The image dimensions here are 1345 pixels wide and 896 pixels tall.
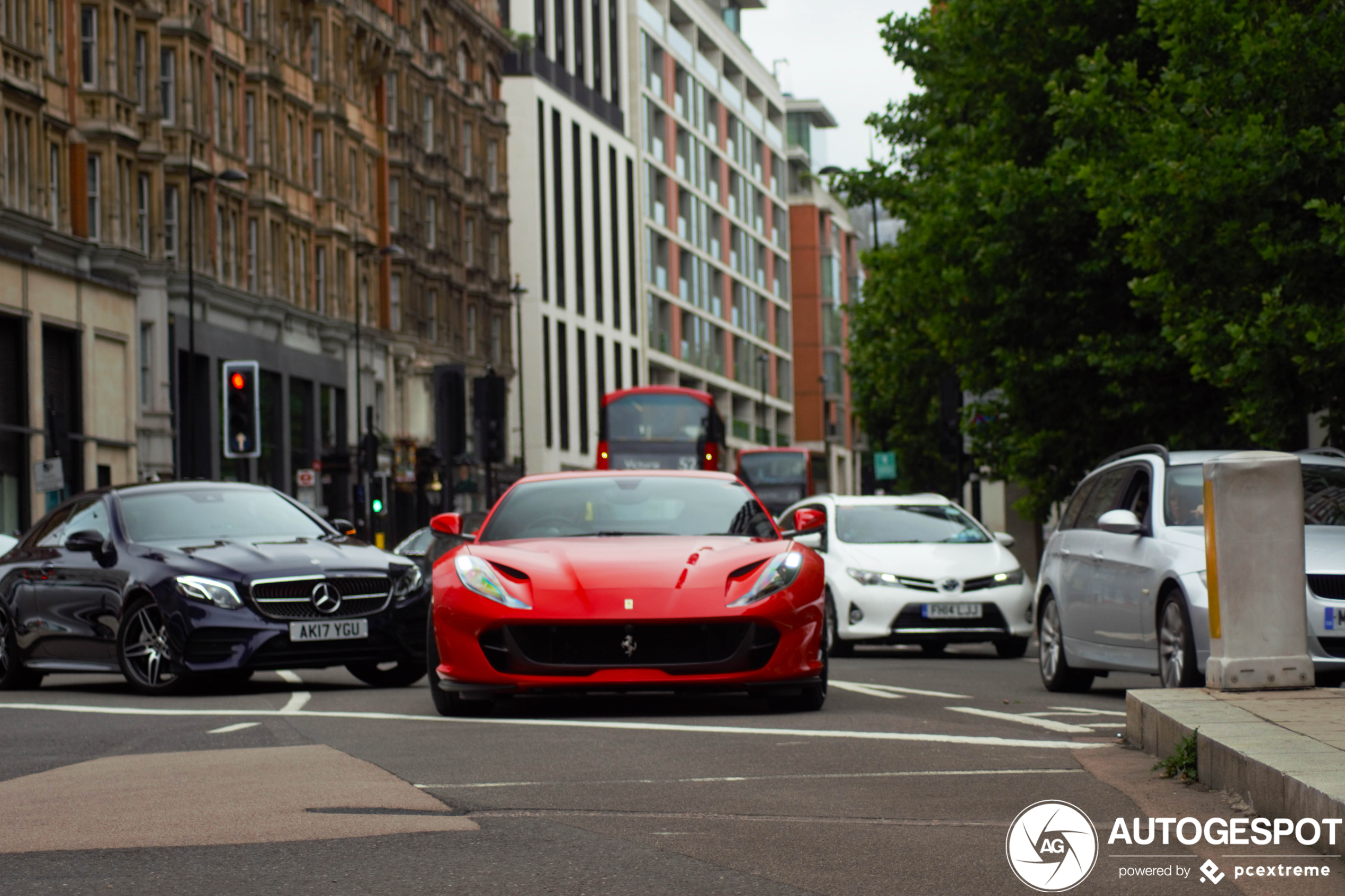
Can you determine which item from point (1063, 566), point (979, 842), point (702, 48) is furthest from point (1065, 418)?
point (702, 48)

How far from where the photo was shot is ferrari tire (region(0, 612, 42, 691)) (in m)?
15.8

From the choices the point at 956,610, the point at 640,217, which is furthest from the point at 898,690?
the point at 640,217

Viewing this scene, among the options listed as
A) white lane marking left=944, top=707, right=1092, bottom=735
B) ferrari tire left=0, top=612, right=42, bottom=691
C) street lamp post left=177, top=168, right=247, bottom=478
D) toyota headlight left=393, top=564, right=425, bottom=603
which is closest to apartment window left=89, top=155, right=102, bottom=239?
street lamp post left=177, top=168, right=247, bottom=478

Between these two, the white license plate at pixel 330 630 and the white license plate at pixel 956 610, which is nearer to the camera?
the white license plate at pixel 330 630

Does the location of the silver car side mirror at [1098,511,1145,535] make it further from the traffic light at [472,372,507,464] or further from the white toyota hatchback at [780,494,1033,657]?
the traffic light at [472,372,507,464]

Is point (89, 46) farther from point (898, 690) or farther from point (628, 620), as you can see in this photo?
point (628, 620)

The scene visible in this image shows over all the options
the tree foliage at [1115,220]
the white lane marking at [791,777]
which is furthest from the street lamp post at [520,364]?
the white lane marking at [791,777]

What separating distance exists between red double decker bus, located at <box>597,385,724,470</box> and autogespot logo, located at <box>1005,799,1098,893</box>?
46.5 meters

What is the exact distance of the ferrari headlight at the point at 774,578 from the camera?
453 inches

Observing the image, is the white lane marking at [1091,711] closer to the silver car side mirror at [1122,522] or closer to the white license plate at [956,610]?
the silver car side mirror at [1122,522]

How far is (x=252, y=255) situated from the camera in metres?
59.2

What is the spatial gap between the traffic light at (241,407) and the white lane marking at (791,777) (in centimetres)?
2120

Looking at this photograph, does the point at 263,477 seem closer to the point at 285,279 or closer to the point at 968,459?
the point at 285,279

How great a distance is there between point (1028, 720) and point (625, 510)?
8.77 ft
